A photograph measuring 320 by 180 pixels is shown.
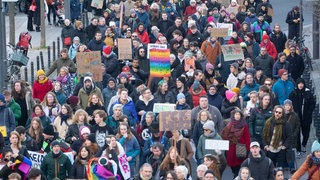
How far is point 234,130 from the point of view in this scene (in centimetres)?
2438

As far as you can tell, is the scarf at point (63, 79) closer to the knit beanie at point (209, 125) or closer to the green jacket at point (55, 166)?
the knit beanie at point (209, 125)

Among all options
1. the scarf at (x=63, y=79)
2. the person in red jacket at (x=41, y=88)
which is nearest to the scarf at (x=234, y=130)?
the person in red jacket at (x=41, y=88)

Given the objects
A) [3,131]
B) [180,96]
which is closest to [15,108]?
[3,131]

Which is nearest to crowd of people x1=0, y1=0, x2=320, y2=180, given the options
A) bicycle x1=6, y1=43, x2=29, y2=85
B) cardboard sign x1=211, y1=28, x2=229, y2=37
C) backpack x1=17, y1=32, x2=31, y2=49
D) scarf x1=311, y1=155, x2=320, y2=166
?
scarf x1=311, y1=155, x2=320, y2=166

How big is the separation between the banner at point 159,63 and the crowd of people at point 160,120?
0.17m

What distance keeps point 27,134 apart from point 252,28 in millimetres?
13243

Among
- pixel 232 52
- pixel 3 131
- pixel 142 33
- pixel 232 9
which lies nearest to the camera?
pixel 3 131

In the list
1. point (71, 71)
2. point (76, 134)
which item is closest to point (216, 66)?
point (71, 71)

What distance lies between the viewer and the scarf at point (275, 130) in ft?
79.8

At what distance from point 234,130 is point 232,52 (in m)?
6.28

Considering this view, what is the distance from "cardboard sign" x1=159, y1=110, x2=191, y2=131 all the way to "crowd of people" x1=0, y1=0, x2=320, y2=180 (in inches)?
12.0

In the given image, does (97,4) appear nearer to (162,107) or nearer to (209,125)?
(162,107)

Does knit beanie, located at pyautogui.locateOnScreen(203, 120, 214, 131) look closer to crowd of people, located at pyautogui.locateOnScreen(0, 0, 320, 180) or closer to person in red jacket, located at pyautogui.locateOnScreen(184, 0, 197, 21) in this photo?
crowd of people, located at pyautogui.locateOnScreen(0, 0, 320, 180)

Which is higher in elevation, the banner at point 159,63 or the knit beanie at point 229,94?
the banner at point 159,63
